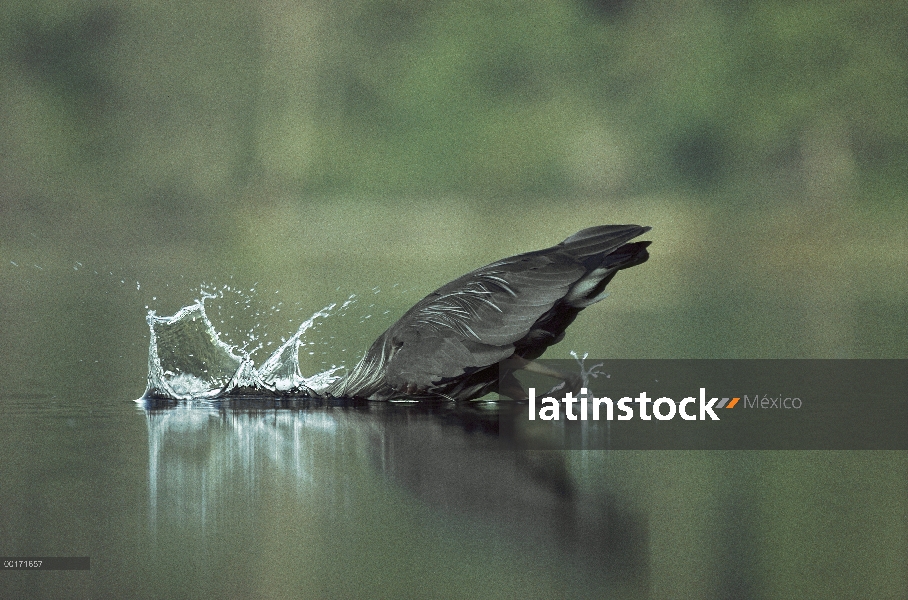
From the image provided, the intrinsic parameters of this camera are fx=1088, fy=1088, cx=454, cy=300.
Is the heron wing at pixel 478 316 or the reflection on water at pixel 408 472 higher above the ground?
the heron wing at pixel 478 316

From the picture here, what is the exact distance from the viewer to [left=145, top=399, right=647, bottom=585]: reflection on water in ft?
7.27

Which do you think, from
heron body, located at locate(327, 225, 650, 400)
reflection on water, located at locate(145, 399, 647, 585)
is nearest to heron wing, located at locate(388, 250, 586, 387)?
heron body, located at locate(327, 225, 650, 400)

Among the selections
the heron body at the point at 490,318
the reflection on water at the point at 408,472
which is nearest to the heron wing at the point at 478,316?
the heron body at the point at 490,318

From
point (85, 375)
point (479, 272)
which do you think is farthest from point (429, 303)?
point (85, 375)

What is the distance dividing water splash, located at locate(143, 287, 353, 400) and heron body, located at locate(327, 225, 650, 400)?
33cm

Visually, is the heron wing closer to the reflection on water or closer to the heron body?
the heron body

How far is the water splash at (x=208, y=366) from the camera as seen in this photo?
470 centimetres

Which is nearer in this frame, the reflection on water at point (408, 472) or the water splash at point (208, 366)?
the reflection on water at point (408, 472)

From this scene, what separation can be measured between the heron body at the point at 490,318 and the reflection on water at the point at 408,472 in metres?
0.18

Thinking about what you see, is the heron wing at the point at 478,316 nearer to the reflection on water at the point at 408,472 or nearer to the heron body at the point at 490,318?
the heron body at the point at 490,318

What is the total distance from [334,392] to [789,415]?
185 cm

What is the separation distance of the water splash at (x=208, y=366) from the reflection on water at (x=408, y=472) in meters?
0.39

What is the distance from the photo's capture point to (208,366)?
4.86 metres

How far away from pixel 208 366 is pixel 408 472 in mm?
2203
